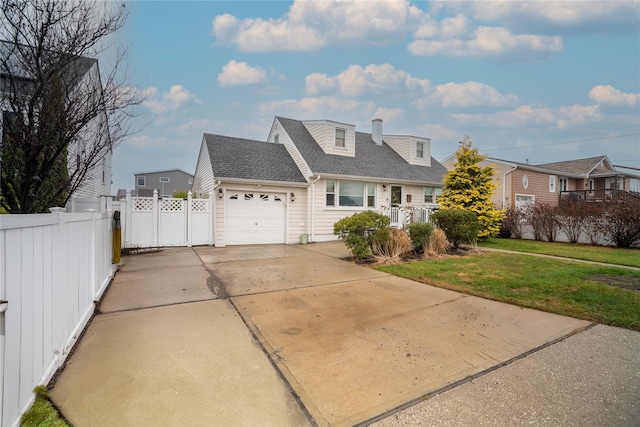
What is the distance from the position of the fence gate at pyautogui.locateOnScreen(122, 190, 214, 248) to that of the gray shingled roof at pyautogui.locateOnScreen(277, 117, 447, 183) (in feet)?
16.7

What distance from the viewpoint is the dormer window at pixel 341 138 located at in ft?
49.4

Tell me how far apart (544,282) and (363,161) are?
34.6ft

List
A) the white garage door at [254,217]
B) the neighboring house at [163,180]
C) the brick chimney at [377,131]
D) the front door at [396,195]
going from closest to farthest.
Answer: the white garage door at [254,217] < the front door at [396,195] < the brick chimney at [377,131] < the neighboring house at [163,180]

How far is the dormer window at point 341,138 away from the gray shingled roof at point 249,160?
9.19ft

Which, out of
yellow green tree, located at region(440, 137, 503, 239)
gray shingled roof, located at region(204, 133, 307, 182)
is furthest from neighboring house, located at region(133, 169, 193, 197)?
yellow green tree, located at region(440, 137, 503, 239)

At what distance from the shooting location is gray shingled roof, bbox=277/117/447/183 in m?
13.5

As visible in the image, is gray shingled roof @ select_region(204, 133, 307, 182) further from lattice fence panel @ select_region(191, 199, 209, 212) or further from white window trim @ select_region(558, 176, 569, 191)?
white window trim @ select_region(558, 176, 569, 191)

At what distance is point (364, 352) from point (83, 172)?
5.35 metres

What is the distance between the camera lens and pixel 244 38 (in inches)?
489

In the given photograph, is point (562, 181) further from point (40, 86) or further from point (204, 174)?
point (40, 86)

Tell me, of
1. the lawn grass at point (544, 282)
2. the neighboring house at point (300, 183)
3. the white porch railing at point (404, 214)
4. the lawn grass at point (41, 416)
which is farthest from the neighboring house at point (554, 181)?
the lawn grass at point (41, 416)

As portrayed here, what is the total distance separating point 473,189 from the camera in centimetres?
1303

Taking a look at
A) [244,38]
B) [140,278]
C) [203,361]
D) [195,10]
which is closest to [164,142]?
[244,38]

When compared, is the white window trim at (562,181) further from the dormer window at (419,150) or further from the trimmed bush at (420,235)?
the trimmed bush at (420,235)
